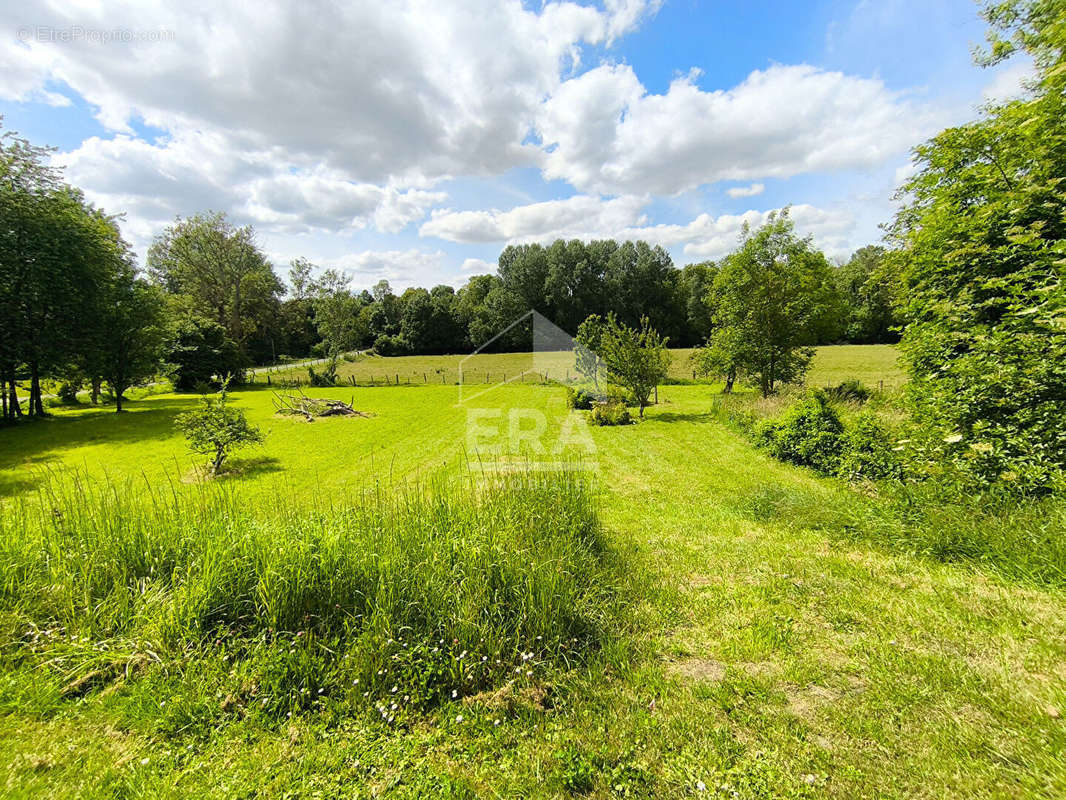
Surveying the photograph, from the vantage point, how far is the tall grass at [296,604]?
272 cm

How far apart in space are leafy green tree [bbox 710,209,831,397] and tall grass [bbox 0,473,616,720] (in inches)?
653

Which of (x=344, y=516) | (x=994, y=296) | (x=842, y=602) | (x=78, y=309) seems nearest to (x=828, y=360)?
(x=994, y=296)

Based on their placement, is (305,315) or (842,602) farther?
(305,315)

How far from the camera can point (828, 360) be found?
107ft

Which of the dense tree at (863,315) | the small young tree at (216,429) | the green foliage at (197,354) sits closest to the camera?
the small young tree at (216,429)

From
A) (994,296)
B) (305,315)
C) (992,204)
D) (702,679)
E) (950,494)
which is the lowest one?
(702,679)

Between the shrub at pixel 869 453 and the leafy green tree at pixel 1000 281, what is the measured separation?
154 cm

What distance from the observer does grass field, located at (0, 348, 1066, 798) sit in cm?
206

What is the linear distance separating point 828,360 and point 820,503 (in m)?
33.6

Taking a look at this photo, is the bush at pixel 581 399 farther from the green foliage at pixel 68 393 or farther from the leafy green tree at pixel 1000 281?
the green foliage at pixel 68 393

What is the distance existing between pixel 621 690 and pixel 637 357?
13.8 meters

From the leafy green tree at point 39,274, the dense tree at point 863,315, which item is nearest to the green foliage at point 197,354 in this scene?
the leafy green tree at point 39,274

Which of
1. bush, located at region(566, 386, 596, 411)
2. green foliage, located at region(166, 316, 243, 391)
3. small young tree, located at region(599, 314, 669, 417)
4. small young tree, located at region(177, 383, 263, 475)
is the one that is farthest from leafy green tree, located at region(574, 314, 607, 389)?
green foliage, located at region(166, 316, 243, 391)

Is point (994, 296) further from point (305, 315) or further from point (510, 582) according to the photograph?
point (305, 315)
